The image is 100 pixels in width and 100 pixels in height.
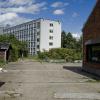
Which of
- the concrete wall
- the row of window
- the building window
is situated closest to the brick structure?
the building window

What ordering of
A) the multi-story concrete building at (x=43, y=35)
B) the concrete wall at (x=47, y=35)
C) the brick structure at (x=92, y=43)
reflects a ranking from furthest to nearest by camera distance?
the multi-story concrete building at (x=43, y=35) < the concrete wall at (x=47, y=35) < the brick structure at (x=92, y=43)

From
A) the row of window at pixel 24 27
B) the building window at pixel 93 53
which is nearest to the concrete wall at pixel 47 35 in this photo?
the row of window at pixel 24 27

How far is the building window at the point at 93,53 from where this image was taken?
29.9 meters

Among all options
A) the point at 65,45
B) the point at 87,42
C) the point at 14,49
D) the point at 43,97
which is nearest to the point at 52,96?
the point at 43,97

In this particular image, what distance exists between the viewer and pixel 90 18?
1308 inches

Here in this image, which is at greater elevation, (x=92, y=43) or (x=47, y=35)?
(x=47, y=35)

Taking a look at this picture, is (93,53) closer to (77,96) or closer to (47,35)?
(77,96)

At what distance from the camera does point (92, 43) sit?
31.4 metres

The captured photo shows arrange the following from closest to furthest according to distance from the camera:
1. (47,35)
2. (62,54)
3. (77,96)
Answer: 1. (77,96)
2. (62,54)
3. (47,35)

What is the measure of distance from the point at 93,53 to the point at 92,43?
121 cm

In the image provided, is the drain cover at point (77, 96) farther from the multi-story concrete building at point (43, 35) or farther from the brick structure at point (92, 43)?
the multi-story concrete building at point (43, 35)

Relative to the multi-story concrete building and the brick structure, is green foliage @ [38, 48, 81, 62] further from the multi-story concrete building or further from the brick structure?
the multi-story concrete building

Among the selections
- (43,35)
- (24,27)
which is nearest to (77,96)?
(43,35)

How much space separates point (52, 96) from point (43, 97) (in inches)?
20.7
